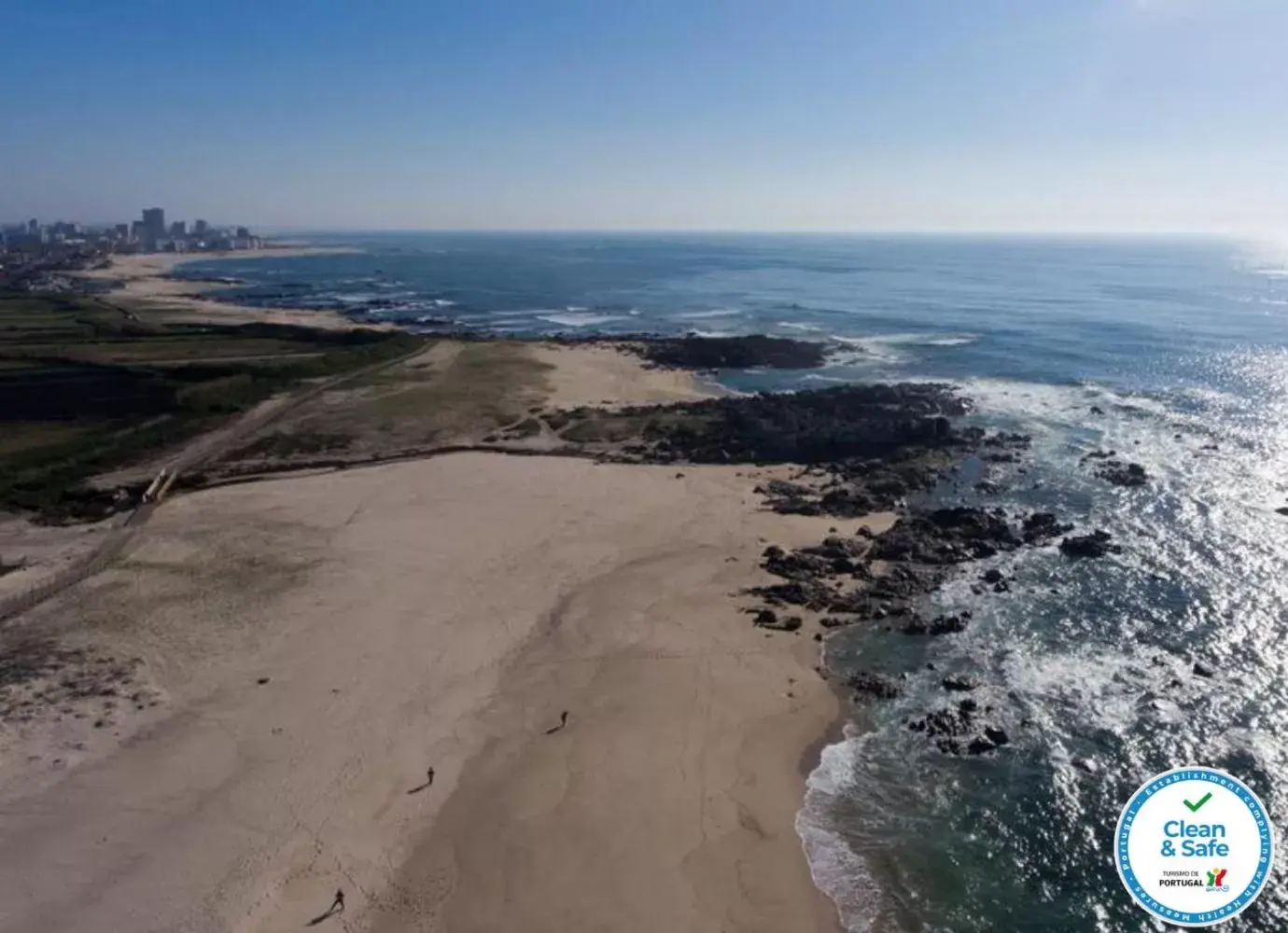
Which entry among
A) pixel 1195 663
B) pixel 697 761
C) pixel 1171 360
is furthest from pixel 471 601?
pixel 1171 360

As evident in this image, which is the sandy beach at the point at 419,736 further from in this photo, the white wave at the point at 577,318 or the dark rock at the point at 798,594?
the white wave at the point at 577,318

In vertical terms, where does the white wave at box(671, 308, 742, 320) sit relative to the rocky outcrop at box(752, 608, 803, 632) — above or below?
above

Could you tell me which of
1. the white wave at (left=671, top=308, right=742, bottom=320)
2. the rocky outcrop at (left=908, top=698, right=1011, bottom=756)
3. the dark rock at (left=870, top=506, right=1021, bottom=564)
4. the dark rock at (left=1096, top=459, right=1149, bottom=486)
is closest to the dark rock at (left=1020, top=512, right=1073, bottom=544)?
the dark rock at (left=870, top=506, right=1021, bottom=564)

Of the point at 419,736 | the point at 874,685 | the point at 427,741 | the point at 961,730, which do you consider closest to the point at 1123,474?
the point at 874,685

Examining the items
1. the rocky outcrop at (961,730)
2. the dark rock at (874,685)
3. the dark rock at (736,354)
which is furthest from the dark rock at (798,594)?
the dark rock at (736,354)

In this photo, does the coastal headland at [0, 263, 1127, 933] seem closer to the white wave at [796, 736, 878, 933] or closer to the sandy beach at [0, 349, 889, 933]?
the sandy beach at [0, 349, 889, 933]

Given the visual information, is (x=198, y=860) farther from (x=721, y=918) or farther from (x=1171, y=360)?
(x=1171, y=360)

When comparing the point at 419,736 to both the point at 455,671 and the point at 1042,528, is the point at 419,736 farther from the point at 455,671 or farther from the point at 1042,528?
the point at 1042,528
